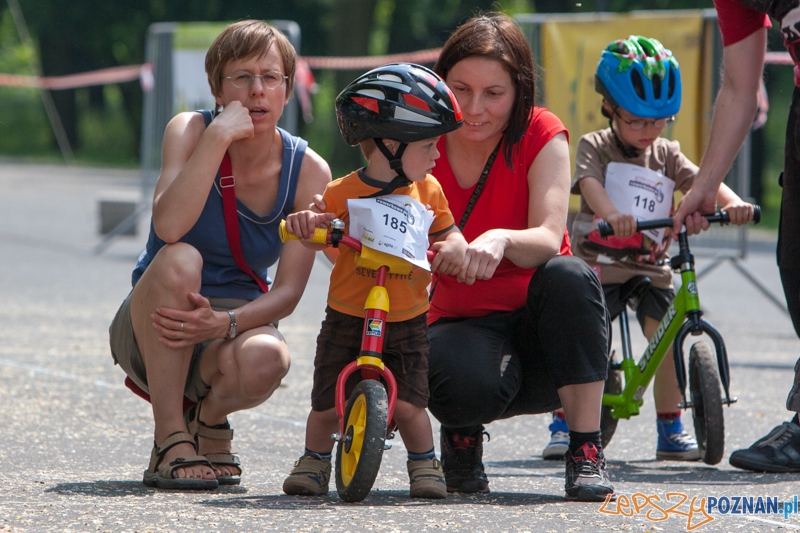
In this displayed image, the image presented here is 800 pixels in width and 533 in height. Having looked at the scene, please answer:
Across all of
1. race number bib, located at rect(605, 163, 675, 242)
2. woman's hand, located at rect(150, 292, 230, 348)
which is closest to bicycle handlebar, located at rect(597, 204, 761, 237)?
race number bib, located at rect(605, 163, 675, 242)

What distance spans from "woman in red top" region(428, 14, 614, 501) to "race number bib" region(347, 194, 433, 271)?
228mm

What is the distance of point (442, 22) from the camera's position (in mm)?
37812

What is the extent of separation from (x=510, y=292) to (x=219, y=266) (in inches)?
38.8

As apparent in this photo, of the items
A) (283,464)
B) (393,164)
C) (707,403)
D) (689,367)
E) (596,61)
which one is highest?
(596,61)

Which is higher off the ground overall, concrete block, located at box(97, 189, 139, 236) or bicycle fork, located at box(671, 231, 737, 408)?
bicycle fork, located at box(671, 231, 737, 408)

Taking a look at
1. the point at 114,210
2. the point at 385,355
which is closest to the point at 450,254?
the point at 385,355

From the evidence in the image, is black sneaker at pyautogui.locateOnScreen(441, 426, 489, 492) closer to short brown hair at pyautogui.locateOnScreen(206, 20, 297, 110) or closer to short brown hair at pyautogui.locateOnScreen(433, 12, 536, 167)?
short brown hair at pyautogui.locateOnScreen(433, 12, 536, 167)

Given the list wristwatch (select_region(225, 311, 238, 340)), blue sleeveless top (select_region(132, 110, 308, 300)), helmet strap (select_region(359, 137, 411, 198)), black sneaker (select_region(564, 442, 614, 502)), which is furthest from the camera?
blue sleeveless top (select_region(132, 110, 308, 300))

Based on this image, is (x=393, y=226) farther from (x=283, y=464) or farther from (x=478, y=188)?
(x=283, y=464)

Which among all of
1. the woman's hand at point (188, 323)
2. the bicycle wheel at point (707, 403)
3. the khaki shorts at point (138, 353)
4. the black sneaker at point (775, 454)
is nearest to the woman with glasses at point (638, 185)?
the bicycle wheel at point (707, 403)

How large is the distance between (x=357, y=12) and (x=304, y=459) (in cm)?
2530

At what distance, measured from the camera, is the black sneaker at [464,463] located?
378 centimetres

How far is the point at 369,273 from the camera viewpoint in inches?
136

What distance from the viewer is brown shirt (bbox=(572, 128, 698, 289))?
191 inches
